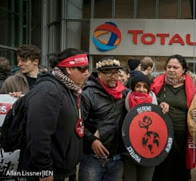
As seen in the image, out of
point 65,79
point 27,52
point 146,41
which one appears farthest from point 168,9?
point 65,79

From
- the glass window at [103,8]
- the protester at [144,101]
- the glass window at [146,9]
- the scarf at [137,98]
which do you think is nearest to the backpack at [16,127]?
the scarf at [137,98]

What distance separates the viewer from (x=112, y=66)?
3213 mm

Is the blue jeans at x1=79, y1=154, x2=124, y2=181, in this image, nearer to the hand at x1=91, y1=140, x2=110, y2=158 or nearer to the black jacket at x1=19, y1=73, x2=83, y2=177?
the hand at x1=91, y1=140, x2=110, y2=158

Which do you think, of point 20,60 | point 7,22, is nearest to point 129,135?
point 20,60

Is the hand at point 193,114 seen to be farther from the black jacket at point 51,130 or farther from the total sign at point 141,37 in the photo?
the total sign at point 141,37

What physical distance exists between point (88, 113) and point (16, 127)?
78 cm

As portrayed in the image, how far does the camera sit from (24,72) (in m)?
3.69

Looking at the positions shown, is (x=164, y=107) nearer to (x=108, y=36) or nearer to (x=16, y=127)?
(x=16, y=127)

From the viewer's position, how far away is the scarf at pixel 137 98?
129 inches

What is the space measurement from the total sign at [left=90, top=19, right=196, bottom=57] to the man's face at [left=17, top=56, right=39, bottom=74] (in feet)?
41.7

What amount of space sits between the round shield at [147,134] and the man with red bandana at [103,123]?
0.12m

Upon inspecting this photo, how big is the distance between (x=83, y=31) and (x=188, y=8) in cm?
512

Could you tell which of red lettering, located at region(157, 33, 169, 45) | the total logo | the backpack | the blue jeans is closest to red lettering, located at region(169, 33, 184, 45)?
red lettering, located at region(157, 33, 169, 45)

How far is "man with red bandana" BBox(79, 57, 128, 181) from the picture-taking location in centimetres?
317
